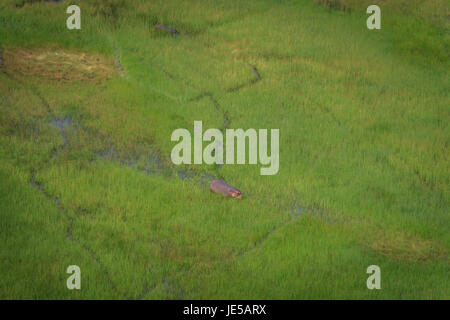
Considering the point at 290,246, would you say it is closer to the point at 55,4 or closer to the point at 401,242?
the point at 401,242

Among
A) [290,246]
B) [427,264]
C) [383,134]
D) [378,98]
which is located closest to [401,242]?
[427,264]
